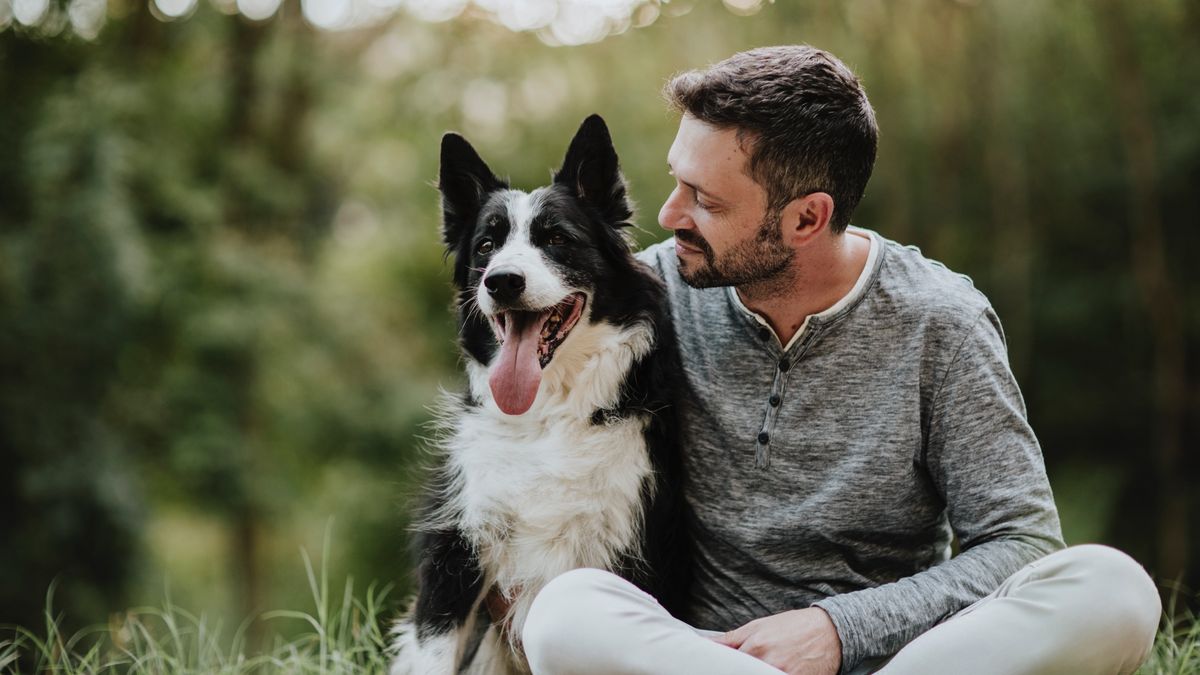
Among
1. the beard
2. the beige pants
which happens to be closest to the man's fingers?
the beige pants

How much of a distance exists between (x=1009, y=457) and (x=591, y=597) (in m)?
0.87

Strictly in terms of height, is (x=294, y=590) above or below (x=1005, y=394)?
below

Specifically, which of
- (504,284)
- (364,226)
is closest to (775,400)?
(504,284)

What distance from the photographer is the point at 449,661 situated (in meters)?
2.30

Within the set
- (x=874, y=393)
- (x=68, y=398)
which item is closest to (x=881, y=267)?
(x=874, y=393)

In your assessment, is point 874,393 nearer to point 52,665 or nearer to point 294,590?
point 52,665

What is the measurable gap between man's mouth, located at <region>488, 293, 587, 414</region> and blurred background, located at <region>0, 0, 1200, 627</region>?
3.46 metres

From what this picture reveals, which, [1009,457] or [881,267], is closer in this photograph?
[1009,457]

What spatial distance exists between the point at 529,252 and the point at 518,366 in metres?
0.27

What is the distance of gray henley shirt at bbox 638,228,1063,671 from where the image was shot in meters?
2.11

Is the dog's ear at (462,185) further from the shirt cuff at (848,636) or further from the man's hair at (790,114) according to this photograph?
the shirt cuff at (848,636)

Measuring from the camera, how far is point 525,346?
2.40 meters

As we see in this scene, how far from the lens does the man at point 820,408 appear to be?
Result: 6.75 ft

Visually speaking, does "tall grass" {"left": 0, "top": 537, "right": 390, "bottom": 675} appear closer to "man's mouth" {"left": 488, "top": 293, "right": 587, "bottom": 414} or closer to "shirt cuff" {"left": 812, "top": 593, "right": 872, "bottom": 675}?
"man's mouth" {"left": 488, "top": 293, "right": 587, "bottom": 414}
